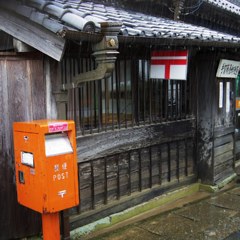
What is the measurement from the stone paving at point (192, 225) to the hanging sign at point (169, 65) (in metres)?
2.65

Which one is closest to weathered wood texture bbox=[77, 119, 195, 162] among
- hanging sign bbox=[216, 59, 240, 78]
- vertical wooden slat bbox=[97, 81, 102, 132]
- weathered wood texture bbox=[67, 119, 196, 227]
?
weathered wood texture bbox=[67, 119, 196, 227]

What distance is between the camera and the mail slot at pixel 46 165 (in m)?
4.27

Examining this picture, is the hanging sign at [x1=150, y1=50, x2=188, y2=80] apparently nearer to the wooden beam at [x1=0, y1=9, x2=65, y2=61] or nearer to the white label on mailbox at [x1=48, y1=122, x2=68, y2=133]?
the wooden beam at [x1=0, y1=9, x2=65, y2=61]

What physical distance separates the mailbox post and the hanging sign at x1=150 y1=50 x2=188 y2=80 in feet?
8.83

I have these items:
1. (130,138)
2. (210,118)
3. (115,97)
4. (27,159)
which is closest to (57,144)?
(27,159)

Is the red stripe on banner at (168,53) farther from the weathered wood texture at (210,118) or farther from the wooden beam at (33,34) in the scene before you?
the wooden beam at (33,34)

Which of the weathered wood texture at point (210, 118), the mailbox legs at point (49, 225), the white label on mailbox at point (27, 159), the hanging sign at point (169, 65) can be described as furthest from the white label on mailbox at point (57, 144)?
the weathered wood texture at point (210, 118)

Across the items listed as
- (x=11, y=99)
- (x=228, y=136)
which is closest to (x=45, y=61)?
(x=11, y=99)

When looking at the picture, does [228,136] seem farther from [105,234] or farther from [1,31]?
[1,31]

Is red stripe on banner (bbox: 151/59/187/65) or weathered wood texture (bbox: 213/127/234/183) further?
weathered wood texture (bbox: 213/127/234/183)

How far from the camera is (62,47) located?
14.9ft

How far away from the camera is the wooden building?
15.7 feet

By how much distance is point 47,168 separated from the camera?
4250 mm

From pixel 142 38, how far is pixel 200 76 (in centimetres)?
374
